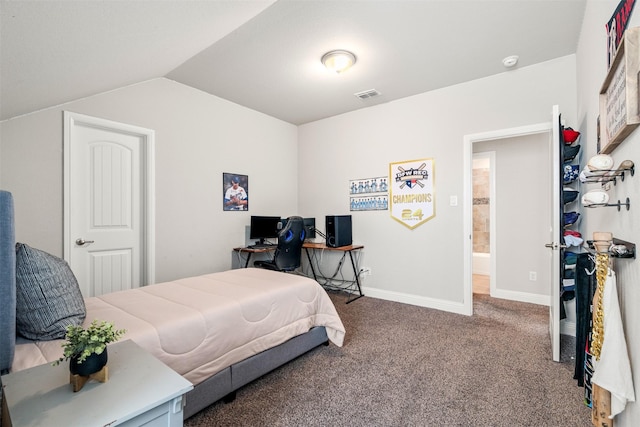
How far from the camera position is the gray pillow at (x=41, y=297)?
1178 millimetres

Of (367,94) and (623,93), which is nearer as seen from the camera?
(623,93)

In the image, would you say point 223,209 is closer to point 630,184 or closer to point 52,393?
point 52,393

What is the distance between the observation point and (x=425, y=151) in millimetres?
3607

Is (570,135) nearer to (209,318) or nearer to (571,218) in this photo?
(571,218)

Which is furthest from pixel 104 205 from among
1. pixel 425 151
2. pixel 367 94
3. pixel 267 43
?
pixel 425 151

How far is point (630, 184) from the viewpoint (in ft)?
3.89

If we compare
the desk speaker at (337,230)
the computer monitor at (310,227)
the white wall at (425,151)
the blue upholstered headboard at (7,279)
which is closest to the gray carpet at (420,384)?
the white wall at (425,151)

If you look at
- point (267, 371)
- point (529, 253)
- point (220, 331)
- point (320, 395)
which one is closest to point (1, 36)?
point (220, 331)

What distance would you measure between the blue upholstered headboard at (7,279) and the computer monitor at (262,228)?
293 cm

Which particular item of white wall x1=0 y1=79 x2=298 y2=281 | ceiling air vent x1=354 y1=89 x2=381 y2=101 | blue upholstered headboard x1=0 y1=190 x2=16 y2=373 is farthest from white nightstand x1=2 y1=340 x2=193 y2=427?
ceiling air vent x1=354 y1=89 x2=381 y2=101

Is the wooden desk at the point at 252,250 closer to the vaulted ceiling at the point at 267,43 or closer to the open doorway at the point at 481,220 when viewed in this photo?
the vaulted ceiling at the point at 267,43

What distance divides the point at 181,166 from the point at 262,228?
4.18 feet

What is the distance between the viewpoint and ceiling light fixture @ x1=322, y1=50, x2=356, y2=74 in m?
2.68

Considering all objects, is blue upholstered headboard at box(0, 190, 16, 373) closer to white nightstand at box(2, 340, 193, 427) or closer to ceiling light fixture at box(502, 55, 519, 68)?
white nightstand at box(2, 340, 193, 427)
